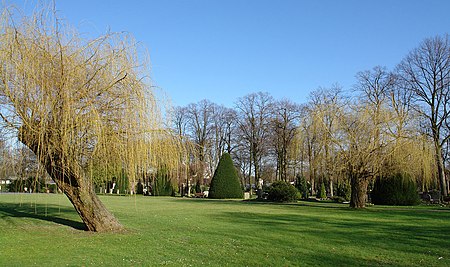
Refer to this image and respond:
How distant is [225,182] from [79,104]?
1090 inches

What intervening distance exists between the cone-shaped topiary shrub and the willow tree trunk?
25.1 m

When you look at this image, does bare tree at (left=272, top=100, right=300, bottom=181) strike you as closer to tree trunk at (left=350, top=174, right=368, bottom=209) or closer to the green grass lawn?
tree trunk at (left=350, top=174, right=368, bottom=209)

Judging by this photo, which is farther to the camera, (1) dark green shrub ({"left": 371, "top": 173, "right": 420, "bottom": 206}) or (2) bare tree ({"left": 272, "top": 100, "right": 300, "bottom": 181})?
(2) bare tree ({"left": 272, "top": 100, "right": 300, "bottom": 181})

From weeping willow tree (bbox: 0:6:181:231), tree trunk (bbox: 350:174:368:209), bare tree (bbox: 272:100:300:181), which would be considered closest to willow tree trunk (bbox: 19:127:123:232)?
weeping willow tree (bbox: 0:6:181:231)

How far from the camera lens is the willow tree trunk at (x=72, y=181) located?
8823mm

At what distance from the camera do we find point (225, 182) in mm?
35906

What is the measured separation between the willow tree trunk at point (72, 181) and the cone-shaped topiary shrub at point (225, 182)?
82.4 ft

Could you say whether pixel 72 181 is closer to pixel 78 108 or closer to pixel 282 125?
pixel 78 108

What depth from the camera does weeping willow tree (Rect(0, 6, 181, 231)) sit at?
8508mm

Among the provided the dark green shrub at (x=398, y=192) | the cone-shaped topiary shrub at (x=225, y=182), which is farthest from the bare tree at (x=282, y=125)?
the dark green shrub at (x=398, y=192)

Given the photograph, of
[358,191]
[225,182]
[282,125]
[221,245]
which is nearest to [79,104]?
[221,245]

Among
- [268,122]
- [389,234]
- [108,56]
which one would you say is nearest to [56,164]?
[108,56]

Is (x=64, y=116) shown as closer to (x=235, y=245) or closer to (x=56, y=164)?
(x=56, y=164)

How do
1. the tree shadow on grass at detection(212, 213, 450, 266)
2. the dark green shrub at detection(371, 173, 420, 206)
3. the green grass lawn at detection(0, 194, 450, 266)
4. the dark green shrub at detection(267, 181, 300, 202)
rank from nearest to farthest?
1. the green grass lawn at detection(0, 194, 450, 266)
2. the tree shadow on grass at detection(212, 213, 450, 266)
3. the dark green shrub at detection(371, 173, 420, 206)
4. the dark green shrub at detection(267, 181, 300, 202)
